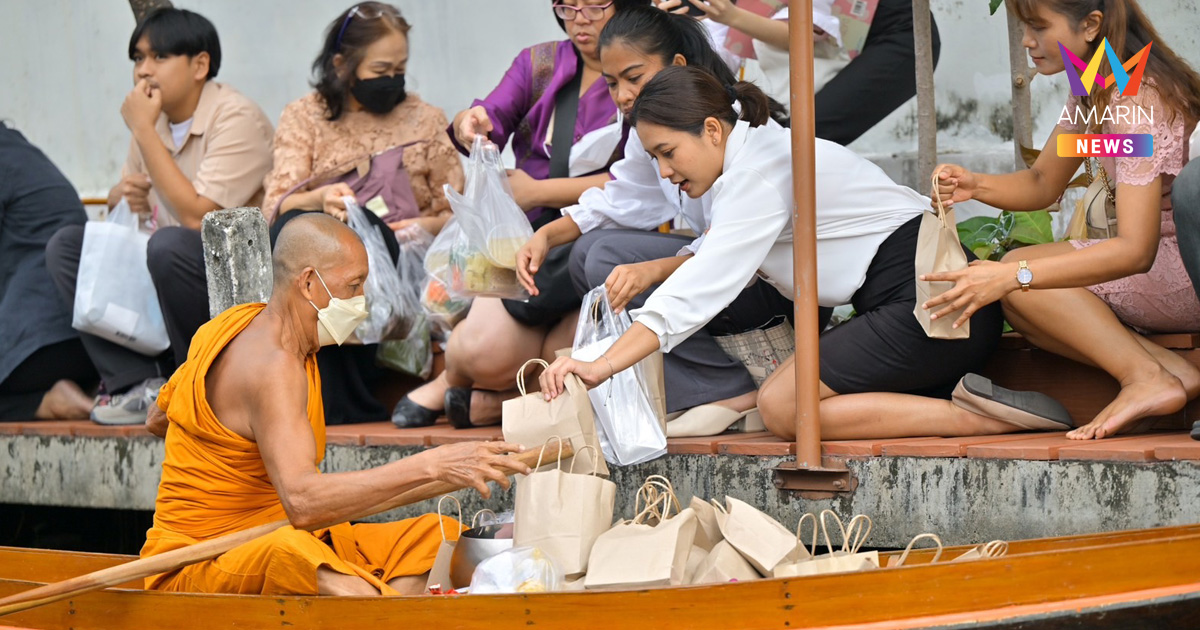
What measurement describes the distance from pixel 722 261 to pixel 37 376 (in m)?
3.66

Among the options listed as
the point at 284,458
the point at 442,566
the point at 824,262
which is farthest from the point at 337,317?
the point at 824,262

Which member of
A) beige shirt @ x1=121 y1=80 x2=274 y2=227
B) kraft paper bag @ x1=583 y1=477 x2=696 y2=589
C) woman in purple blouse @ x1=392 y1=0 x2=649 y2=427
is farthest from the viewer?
beige shirt @ x1=121 y1=80 x2=274 y2=227

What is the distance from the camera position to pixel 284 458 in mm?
3229

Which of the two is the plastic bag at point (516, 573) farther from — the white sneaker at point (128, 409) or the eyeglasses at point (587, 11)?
the white sneaker at point (128, 409)

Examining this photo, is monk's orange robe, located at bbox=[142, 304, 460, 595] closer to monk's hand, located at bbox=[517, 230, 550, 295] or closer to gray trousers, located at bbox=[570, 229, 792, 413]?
monk's hand, located at bbox=[517, 230, 550, 295]

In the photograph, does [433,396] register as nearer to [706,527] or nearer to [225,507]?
[225,507]

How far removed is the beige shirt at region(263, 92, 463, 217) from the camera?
5383 mm

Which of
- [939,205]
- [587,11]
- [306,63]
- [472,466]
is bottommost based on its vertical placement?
[472,466]

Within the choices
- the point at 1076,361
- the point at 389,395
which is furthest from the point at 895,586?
the point at 389,395

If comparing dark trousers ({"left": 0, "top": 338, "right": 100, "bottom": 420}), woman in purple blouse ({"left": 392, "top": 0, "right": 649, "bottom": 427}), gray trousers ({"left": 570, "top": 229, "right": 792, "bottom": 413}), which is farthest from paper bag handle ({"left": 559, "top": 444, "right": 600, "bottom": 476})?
dark trousers ({"left": 0, "top": 338, "right": 100, "bottom": 420})

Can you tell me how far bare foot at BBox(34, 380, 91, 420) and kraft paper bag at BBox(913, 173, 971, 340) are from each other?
3.84 metres

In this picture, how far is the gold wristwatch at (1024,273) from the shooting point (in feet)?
11.2

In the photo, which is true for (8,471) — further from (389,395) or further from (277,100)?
(277,100)

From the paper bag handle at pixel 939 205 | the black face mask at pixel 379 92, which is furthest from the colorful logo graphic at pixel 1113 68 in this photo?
the black face mask at pixel 379 92
